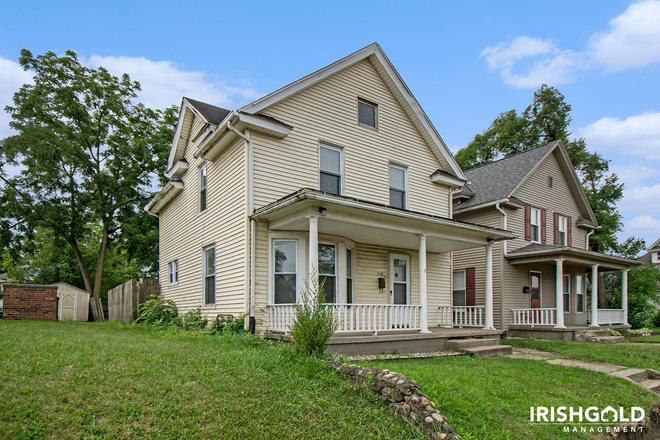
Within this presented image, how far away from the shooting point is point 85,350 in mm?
6141

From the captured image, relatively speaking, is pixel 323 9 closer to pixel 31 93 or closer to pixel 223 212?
pixel 223 212

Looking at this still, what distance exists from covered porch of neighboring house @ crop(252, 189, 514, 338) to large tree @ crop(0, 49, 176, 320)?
15123 mm

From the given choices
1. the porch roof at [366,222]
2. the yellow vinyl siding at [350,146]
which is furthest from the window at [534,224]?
the porch roof at [366,222]

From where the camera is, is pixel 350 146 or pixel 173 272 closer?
pixel 350 146

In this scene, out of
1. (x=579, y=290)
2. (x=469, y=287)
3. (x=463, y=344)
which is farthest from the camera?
(x=579, y=290)

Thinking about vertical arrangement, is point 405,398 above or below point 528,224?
below

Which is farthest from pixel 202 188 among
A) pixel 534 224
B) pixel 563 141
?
pixel 563 141

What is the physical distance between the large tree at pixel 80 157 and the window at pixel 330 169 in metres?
14.7

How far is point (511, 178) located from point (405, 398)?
1472cm

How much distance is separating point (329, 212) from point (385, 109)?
5.63m

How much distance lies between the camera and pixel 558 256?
1490cm

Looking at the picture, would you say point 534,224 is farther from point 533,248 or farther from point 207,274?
point 207,274

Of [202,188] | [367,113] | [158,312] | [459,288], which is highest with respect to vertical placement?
[367,113]

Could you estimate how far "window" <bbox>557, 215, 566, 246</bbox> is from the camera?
1902 cm
